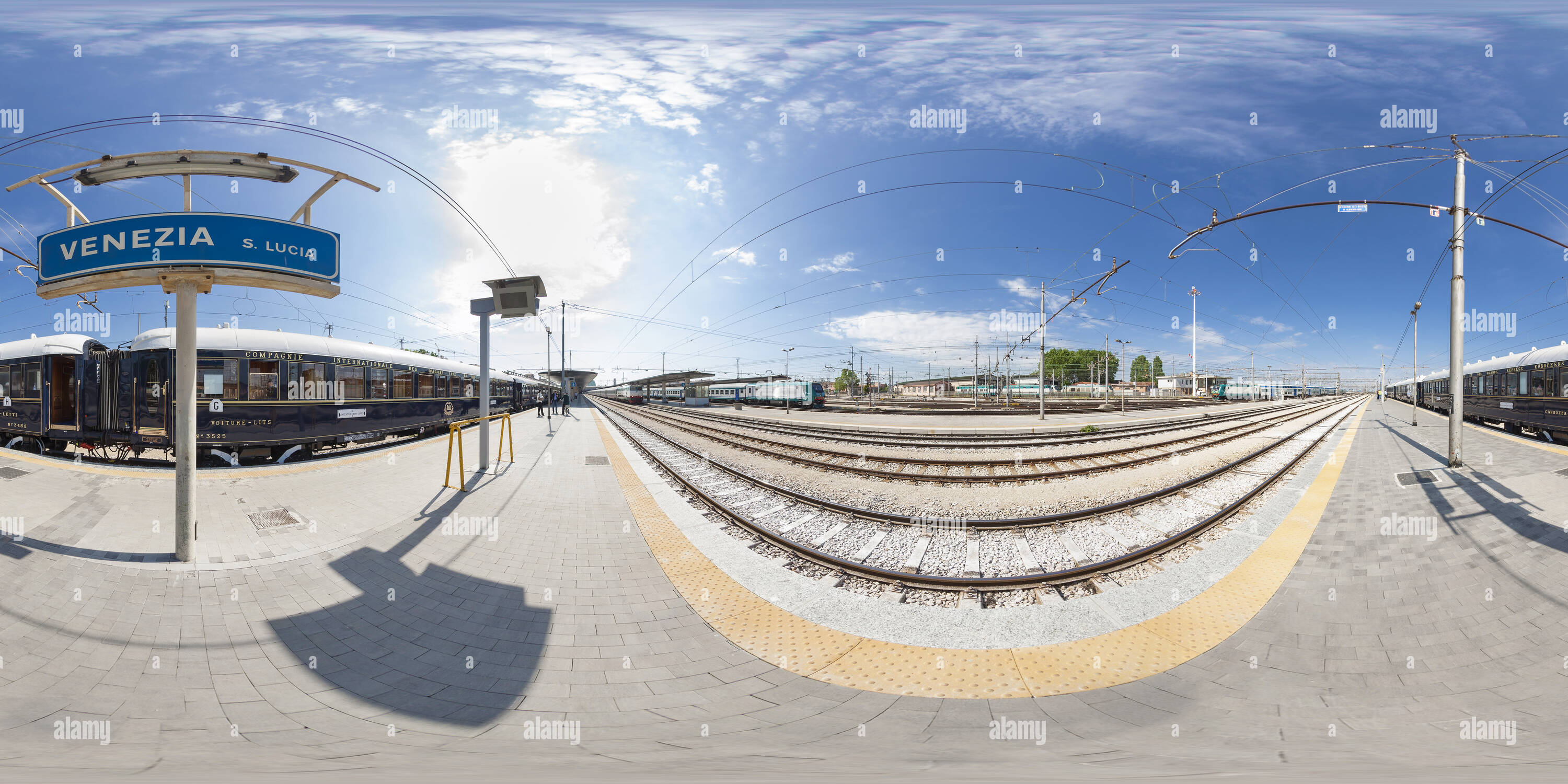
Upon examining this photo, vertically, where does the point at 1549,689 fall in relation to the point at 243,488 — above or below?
below

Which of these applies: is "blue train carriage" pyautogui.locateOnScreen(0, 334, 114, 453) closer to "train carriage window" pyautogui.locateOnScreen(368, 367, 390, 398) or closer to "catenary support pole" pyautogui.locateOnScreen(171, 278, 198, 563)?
"train carriage window" pyautogui.locateOnScreen(368, 367, 390, 398)

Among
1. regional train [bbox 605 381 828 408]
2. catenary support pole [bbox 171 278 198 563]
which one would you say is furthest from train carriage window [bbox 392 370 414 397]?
regional train [bbox 605 381 828 408]

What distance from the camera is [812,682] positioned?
3.54m

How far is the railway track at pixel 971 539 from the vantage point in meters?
5.07

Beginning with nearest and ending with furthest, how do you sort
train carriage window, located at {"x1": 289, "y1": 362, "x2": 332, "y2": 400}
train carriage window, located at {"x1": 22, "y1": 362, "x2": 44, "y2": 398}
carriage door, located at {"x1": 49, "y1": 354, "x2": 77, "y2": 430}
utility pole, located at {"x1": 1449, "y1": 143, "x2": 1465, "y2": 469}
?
utility pole, located at {"x1": 1449, "y1": 143, "x2": 1465, "y2": 469}, train carriage window, located at {"x1": 289, "y1": 362, "x2": 332, "y2": 400}, carriage door, located at {"x1": 49, "y1": 354, "x2": 77, "y2": 430}, train carriage window, located at {"x1": 22, "y1": 362, "x2": 44, "y2": 398}

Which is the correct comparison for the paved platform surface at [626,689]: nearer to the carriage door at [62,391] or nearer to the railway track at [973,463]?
the railway track at [973,463]

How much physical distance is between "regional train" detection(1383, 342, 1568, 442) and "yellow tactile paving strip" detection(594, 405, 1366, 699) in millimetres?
11406

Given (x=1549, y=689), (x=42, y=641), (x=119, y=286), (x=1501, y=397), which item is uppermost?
(x=119, y=286)

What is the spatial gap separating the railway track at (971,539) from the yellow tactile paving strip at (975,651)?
2.68ft

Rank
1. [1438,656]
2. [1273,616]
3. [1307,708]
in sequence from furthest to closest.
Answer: [1273,616], [1438,656], [1307,708]

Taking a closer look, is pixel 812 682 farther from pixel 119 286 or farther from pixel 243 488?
pixel 243 488

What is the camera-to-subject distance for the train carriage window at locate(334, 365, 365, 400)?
42.1 feet

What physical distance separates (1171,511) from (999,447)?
7.65m

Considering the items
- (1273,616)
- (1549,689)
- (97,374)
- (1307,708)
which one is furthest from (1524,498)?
(97,374)
